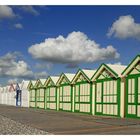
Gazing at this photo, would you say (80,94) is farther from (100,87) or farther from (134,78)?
(134,78)

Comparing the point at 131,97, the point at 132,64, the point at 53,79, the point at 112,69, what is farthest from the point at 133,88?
the point at 53,79

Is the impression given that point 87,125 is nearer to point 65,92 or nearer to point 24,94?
point 65,92

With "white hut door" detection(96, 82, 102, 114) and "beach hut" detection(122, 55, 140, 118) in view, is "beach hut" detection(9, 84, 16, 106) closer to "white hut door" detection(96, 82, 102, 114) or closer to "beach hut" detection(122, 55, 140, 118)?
"white hut door" detection(96, 82, 102, 114)

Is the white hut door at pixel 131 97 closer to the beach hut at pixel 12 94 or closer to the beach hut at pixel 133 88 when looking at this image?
the beach hut at pixel 133 88

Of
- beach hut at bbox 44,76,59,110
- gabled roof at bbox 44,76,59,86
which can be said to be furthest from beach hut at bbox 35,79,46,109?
gabled roof at bbox 44,76,59,86

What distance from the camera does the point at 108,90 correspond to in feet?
95.1

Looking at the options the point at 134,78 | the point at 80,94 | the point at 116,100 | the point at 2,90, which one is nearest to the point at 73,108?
the point at 80,94

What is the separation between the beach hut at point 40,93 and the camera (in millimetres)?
46906

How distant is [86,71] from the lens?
3434 centimetres

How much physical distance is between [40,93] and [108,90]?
20.4 meters

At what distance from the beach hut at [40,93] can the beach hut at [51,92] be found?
→ 4.08ft

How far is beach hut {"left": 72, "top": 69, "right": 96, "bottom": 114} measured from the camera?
3269 cm

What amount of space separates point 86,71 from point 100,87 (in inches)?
169

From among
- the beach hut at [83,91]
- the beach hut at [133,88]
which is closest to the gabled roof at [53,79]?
the beach hut at [83,91]
